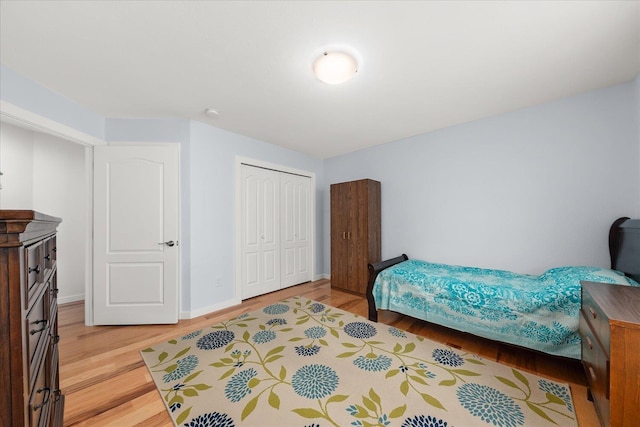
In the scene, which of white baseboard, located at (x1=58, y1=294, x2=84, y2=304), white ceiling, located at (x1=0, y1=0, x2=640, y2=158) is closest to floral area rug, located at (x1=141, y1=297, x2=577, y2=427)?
white baseboard, located at (x1=58, y1=294, x2=84, y2=304)

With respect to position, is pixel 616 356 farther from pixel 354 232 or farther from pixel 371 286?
pixel 354 232

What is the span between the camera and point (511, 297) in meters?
2.03

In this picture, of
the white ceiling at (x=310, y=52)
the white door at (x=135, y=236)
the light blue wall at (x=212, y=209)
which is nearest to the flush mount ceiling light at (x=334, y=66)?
the white ceiling at (x=310, y=52)

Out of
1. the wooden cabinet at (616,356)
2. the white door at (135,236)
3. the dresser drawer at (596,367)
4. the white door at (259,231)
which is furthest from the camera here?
the white door at (259,231)

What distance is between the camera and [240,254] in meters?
3.43

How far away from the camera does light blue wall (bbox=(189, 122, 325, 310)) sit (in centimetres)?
294

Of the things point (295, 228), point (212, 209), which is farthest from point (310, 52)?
point (295, 228)

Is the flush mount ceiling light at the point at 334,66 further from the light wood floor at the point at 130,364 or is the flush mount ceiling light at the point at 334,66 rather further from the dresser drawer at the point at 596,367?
the light wood floor at the point at 130,364

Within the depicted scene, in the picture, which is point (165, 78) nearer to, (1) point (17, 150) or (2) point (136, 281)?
(2) point (136, 281)

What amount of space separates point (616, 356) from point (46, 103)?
4336 mm

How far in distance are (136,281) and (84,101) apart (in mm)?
1958

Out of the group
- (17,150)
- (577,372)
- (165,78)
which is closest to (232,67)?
(165,78)

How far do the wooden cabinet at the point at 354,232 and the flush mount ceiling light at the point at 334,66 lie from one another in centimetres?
193

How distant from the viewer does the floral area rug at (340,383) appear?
4.76 feet
